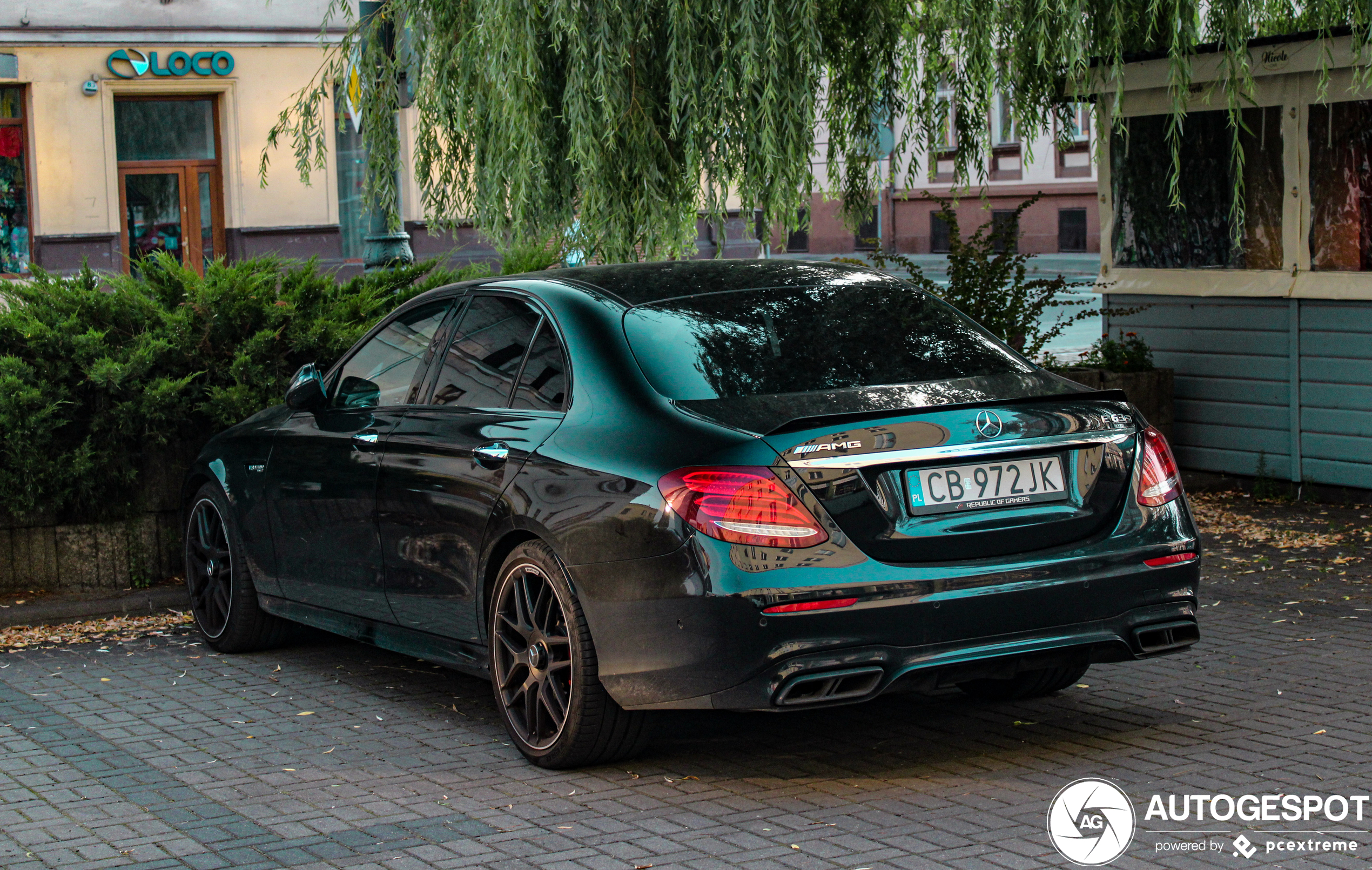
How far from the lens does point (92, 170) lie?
82.9 ft

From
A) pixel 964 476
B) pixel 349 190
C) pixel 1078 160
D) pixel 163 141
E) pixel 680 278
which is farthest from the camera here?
pixel 1078 160

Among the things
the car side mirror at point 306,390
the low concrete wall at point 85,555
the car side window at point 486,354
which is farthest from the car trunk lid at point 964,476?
the low concrete wall at point 85,555

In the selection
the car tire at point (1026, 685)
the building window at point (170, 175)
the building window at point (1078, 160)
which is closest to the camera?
the car tire at point (1026, 685)

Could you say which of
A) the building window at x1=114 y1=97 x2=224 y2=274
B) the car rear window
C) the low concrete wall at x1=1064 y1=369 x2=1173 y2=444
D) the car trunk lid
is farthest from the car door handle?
the building window at x1=114 y1=97 x2=224 y2=274

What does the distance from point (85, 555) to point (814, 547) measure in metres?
4.83

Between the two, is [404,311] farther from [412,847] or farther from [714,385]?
[412,847]

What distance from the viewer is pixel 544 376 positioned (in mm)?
5551

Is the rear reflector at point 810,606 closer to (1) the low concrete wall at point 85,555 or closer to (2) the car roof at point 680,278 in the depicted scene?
(2) the car roof at point 680,278

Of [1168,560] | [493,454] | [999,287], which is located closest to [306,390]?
[493,454]

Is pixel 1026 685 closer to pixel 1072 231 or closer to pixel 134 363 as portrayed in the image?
pixel 134 363

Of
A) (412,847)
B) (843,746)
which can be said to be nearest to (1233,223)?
(843,746)

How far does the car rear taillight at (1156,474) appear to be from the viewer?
5.14m

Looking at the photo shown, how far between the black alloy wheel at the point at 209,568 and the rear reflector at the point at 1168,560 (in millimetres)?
3900

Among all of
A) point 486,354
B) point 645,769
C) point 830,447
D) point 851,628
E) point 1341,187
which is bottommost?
point 645,769
